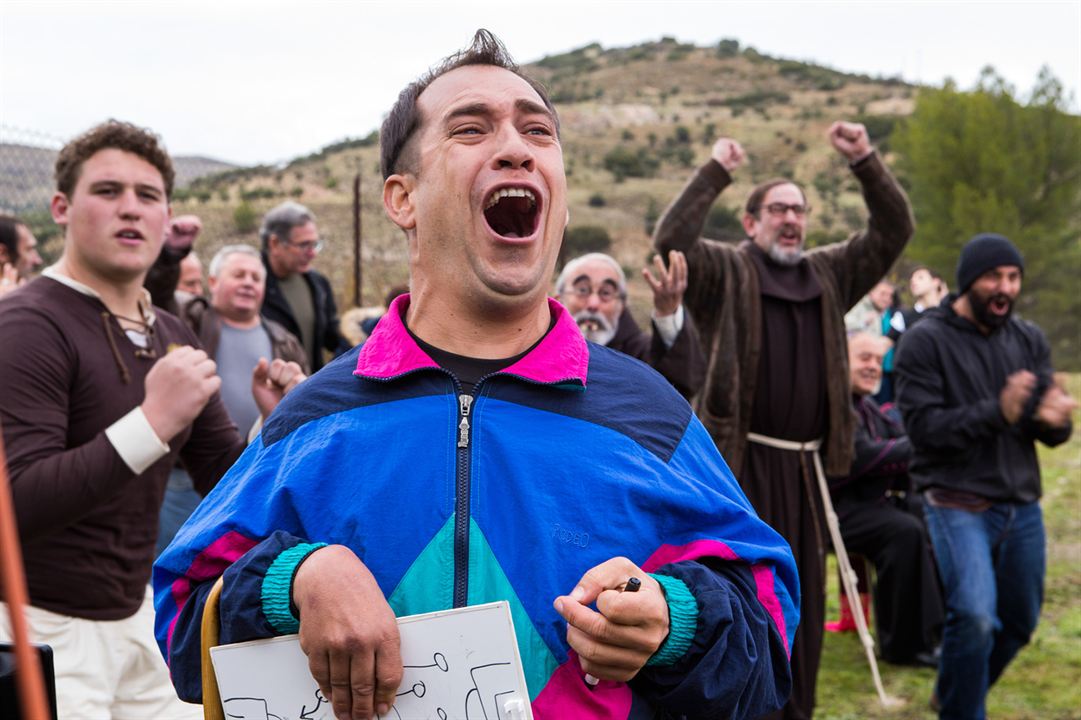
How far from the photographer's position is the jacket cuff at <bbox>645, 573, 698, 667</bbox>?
175 cm

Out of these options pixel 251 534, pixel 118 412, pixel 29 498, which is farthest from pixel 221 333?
pixel 251 534

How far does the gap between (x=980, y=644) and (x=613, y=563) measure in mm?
4211

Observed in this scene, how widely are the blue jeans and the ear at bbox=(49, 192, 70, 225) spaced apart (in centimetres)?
416

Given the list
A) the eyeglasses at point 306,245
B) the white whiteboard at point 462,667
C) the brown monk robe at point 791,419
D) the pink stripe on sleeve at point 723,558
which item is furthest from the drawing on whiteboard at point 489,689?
the eyeglasses at point 306,245

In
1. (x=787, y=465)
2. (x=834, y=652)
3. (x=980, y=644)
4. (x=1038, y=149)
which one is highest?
(x=1038, y=149)

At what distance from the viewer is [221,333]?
5.91 m

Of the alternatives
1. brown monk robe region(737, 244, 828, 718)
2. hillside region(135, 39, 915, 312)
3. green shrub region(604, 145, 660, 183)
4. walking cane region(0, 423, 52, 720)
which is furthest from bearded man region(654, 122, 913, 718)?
green shrub region(604, 145, 660, 183)

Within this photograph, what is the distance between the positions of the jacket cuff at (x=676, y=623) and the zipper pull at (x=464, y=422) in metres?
0.38

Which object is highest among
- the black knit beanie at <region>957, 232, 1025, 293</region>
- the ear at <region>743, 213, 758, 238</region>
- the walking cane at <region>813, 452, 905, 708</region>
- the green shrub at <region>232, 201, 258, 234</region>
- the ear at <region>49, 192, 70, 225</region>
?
the green shrub at <region>232, 201, 258, 234</region>

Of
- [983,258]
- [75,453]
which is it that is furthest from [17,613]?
[983,258]

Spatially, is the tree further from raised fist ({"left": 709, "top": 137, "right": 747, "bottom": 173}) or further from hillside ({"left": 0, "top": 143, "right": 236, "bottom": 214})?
raised fist ({"left": 709, "top": 137, "right": 747, "bottom": 173})

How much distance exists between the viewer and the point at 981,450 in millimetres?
5531

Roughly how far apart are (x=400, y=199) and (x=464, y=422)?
20.4 inches

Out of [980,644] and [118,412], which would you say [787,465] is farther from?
[118,412]
